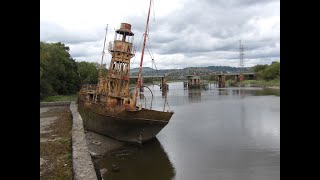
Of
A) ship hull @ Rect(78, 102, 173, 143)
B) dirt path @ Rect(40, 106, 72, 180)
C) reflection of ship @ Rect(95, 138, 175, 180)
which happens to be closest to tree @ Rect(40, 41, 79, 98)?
dirt path @ Rect(40, 106, 72, 180)

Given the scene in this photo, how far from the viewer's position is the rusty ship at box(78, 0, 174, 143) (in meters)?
22.5

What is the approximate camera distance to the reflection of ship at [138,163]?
16.0m

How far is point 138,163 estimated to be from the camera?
18.2 metres

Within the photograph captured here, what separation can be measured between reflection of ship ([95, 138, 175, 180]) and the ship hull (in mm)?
1038

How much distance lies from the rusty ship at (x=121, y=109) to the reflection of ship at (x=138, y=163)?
143cm

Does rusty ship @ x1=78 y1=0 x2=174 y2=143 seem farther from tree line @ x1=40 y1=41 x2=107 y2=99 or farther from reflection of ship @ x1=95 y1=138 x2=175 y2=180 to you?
tree line @ x1=40 y1=41 x2=107 y2=99

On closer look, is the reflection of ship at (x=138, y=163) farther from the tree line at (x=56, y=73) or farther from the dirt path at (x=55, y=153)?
the tree line at (x=56, y=73)

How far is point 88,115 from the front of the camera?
26.7 meters

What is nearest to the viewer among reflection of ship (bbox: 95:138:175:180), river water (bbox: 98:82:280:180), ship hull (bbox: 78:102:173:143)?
reflection of ship (bbox: 95:138:175:180)
